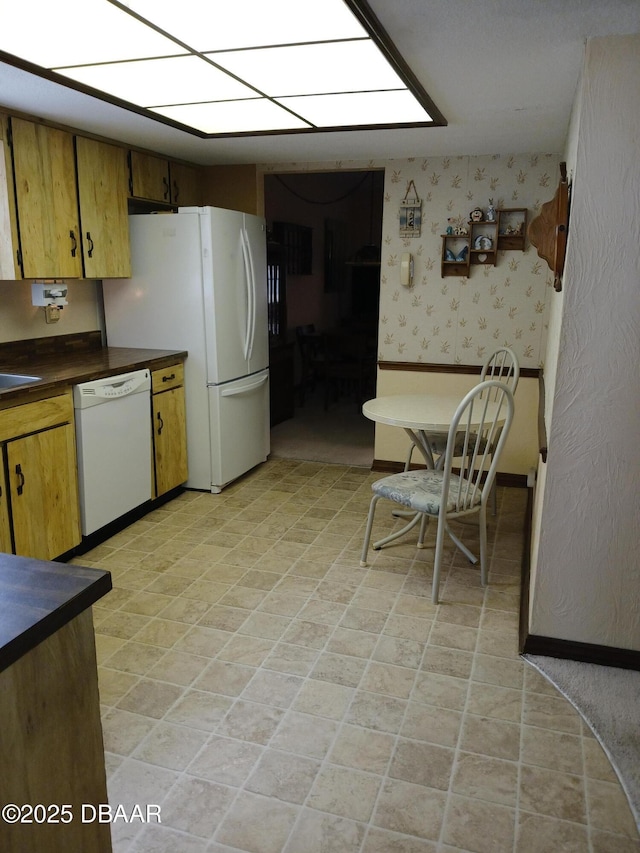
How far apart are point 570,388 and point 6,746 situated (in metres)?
1.96

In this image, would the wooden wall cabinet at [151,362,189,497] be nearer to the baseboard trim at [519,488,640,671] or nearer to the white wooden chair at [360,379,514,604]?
the white wooden chair at [360,379,514,604]

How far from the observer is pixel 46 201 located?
3311 mm

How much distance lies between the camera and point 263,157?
439 cm

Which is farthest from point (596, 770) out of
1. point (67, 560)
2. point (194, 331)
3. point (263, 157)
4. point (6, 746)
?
point (263, 157)

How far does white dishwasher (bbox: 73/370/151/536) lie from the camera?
329 centimetres

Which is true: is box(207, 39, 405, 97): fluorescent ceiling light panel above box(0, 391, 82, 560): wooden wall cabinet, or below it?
above

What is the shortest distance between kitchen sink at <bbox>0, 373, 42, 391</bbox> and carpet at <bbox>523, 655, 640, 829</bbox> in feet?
8.10

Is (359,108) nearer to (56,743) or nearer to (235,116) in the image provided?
(235,116)

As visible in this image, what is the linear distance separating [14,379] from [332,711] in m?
2.15

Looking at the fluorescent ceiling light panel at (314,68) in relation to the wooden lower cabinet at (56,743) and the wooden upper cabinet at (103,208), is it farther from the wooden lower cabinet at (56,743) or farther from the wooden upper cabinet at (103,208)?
the wooden lower cabinet at (56,743)

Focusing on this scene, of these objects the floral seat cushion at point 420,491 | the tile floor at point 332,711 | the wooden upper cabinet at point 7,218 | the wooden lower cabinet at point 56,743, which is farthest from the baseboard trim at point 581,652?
the wooden upper cabinet at point 7,218

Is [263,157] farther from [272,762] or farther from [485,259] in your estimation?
[272,762]

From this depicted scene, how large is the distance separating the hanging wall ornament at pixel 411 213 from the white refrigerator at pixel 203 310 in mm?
981

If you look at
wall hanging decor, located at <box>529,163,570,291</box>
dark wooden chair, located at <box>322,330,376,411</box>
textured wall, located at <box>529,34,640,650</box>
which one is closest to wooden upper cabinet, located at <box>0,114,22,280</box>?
wall hanging decor, located at <box>529,163,570,291</box>
